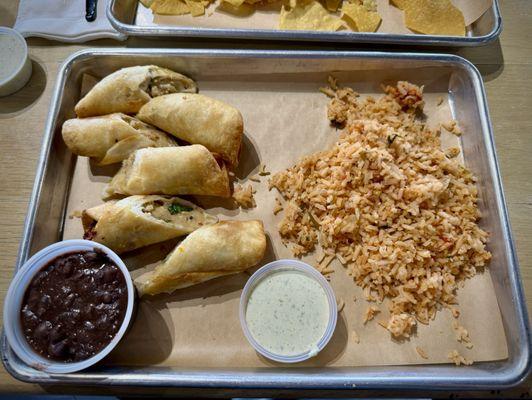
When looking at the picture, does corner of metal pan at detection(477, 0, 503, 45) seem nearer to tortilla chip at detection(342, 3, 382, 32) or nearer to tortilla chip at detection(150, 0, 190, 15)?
tortilla chip at detection(342, 3, 382, 32)

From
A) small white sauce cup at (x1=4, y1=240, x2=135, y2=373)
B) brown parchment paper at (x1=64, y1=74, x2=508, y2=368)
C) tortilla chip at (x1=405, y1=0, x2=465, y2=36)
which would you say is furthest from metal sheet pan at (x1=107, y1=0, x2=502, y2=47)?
small white sauce cup at (x1=4, y1=240, x2=135, y2=373)

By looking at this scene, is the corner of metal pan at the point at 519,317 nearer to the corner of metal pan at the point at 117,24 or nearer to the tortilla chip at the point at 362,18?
the tortilla chip at the point at 362,18

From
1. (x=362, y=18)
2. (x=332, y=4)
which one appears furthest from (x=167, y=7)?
(x=362, y=18)

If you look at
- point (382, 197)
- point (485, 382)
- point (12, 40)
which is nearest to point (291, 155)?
point (382, 197)

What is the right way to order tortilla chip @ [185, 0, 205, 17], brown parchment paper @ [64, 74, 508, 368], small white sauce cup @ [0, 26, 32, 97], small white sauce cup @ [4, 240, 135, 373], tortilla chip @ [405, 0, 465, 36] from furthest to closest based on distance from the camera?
tortilla chip @ [185, 0, 205, 17] → tortilla chip @ [405, 0, 465, 36] → small white sauce cup @ [0, 26, 32, 97] → brown parchment paper @ [64, 74, 508, 368] → small white sauce cup @ [4, 240, 135, 373]

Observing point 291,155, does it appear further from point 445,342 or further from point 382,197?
point 445,342
